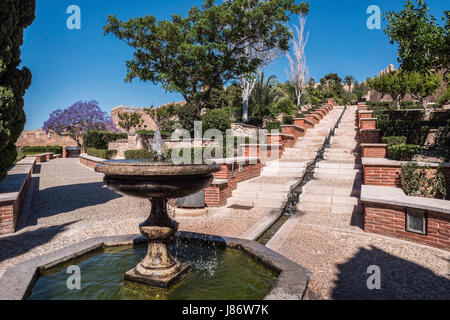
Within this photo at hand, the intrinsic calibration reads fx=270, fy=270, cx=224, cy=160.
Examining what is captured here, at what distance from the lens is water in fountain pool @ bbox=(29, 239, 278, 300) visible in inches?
107

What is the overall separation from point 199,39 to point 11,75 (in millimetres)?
14194

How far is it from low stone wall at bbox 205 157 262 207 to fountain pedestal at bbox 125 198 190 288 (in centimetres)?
372

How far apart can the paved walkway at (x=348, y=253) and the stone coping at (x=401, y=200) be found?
1.98ft

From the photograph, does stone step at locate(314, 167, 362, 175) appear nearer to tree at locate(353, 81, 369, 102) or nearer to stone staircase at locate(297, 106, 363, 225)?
stone staircase at locate(297, 106, 363, 225)

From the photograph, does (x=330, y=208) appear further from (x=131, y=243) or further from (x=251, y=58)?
(x=251, y=58)

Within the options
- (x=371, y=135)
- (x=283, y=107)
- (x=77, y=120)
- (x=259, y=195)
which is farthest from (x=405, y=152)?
(x=77, y=120)

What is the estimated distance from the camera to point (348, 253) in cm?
394

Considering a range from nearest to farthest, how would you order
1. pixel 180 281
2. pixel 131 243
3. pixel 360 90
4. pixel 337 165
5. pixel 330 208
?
pixel 180 281 < pixel 131 243 < pixel 330 208 < pixel 337 165 < pixel 360 90

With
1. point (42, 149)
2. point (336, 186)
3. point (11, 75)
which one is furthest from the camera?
point (42, 149)

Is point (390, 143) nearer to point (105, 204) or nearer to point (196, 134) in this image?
point (105, 204)

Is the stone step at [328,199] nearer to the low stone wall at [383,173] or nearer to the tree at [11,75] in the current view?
the low stone wall at [383,173]

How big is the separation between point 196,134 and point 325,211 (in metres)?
11.7

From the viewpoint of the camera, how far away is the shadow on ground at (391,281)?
2771 millimetres
